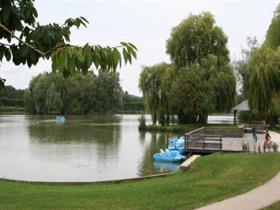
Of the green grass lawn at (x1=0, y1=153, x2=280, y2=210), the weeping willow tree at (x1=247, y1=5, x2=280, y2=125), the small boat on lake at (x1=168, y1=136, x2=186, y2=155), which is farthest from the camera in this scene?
the weeping willow tree at (x1=247, y1=5, x2=280, y2=125)

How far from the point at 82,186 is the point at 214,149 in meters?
12.0

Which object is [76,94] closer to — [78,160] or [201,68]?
[201,68]

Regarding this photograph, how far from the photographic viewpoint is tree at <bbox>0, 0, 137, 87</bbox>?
3287 millimetres

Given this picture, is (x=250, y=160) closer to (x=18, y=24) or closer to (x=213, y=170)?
(x=213, y=170)

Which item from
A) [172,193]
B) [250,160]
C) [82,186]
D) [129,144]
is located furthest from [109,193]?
[129,144]

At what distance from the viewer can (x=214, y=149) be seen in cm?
2583

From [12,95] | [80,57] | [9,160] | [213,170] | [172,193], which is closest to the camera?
[80,57]

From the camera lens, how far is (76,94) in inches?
3910

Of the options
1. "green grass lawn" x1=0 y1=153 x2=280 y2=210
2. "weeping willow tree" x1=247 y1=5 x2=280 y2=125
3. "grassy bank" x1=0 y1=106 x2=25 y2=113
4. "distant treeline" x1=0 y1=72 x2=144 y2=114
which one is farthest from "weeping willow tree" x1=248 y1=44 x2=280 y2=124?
"grassy bank" x1=0 y1=106 x2=25 y2=113

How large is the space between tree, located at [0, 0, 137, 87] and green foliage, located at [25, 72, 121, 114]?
300 ft

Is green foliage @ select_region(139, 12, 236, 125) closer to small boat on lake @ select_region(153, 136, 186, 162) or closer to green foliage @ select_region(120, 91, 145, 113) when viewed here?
small boat on lake @ select_region(153, 136, 186, 162)

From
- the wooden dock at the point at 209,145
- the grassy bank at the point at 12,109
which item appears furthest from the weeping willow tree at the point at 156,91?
the grassy bank at the point at 12,109

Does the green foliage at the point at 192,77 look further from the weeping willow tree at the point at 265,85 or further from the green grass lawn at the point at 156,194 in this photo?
the green grass lawn at the point at 156,194

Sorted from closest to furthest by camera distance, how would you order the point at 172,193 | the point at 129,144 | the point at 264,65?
1. the point at 172,193
2. the point at 129,144
3. the point at 264,65
